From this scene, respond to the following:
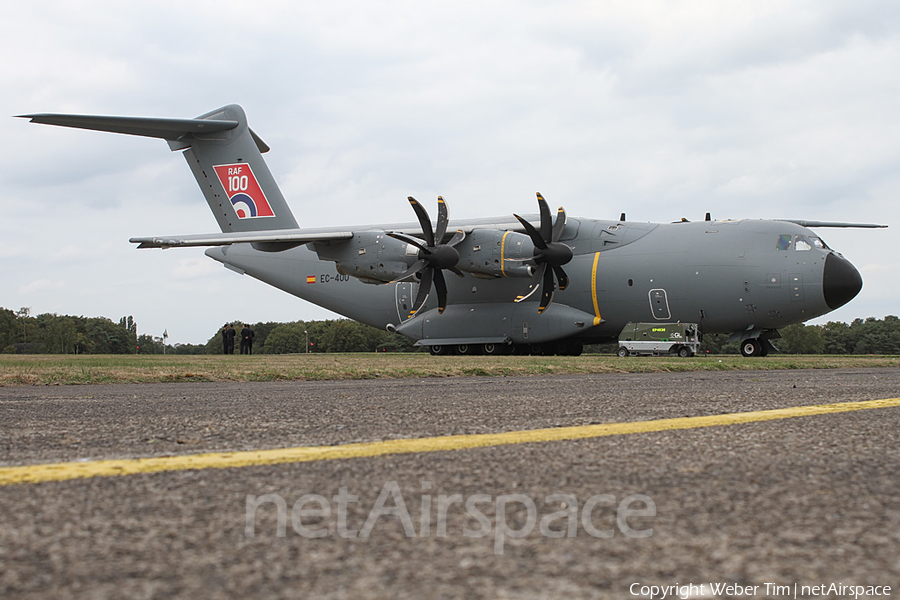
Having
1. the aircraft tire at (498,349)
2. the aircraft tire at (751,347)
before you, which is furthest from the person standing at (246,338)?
the aircraft tire at (751,347)

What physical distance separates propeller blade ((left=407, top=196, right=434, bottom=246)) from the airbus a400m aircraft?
34 mm

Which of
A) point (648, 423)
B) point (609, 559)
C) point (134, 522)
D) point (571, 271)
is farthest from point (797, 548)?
point (571, 271)

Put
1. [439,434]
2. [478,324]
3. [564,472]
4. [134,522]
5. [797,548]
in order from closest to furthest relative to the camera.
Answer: [797,548]
[134,522]
[564,472]
[439,434]
[478,324]

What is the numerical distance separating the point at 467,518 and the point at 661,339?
17509 mm

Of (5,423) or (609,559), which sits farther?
(5,423)

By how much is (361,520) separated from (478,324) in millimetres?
19343

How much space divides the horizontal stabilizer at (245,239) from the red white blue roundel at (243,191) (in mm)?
2826

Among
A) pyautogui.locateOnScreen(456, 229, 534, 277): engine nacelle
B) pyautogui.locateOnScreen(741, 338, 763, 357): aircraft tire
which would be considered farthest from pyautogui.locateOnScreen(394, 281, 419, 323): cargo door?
pyautogui.locateOnScreen(741, 338, 763, 357): aircraft tire

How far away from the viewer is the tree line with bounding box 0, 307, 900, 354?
52.3 m

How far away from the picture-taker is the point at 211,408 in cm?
428

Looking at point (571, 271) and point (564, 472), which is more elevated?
point (571, 271)

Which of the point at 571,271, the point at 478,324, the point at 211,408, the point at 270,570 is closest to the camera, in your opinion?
the point at 270,570

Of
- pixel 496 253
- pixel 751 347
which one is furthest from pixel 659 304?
pixel 496 253

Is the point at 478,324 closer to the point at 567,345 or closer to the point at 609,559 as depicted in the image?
the point at 567,345
